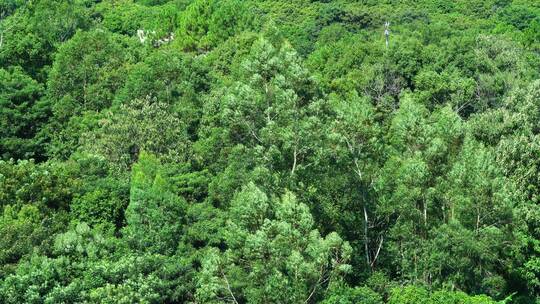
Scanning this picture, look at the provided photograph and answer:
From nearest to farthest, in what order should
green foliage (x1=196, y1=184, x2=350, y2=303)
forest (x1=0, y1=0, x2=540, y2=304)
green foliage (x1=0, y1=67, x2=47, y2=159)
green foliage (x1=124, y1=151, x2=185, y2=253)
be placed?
green foliage (x1=196, y1=184, x2=350, y2=303) < forest (x1=0, y1=0, x2=540, y2=304) < green foliage (x1=124, y1=151, x2=185, y2=253) < green foliage (x1=0, y1=67, x2=47, y2=159)

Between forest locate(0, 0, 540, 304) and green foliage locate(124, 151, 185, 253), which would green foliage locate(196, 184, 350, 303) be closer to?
forest locate(0, 0, 540, 304)

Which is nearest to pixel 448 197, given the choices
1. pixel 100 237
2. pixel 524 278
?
pixel 524 278

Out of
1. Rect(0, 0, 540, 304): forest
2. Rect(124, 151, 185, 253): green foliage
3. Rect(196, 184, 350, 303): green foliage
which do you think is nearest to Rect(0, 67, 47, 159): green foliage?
Rect(0, 0, 540, 304): forest

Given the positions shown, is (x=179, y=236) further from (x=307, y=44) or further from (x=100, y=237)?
(x=307, y=44)

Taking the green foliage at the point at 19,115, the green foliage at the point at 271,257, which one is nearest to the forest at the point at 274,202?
the green foliage at the point at 271,257

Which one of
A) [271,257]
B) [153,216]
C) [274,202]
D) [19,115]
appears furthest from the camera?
[19,115]

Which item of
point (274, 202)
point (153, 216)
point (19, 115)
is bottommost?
point (19, 115)

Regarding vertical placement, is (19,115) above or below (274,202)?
below

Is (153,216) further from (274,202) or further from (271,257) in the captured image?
(271,257)

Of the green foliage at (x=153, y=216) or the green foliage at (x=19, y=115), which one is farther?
the green foliage at (x=19, y=115)

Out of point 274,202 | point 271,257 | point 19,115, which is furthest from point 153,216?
point 19,115

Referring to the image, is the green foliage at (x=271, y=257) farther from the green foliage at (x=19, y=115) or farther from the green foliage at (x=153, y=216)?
the green foliage at (x=19, y=115)

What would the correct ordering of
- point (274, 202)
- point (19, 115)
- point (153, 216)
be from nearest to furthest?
point (274, 202) < point (153, 216) < point (19, 115)
